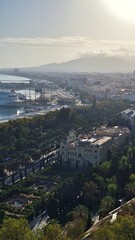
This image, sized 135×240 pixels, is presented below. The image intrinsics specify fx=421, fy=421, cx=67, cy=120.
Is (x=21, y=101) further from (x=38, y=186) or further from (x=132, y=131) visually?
(x=38, y=186)

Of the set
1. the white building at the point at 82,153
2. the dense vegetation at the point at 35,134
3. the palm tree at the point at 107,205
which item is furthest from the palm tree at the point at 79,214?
the white building at the point at 82,153

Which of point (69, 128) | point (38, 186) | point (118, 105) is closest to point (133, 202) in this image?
Result: point (38, 186)

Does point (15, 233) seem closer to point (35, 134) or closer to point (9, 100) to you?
point (35, 134)

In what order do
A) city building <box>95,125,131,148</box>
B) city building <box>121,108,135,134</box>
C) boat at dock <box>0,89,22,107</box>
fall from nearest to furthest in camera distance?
city building <box>95,125,131,148</box> < city building <box>121,108,135,134</box> < boat at dock <box>0,89,22,107</box>

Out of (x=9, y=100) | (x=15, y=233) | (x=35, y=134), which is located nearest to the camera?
(x=15, y=233)

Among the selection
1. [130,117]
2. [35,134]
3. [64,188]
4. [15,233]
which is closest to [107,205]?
[64,188]

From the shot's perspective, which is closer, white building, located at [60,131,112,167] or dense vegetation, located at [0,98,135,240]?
dense vegetation, located at [0,98,135,240]

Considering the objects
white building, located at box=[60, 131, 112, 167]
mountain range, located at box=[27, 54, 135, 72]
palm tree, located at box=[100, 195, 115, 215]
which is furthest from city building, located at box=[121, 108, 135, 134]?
mountain range, located at box=[27, 54, 135, 72]

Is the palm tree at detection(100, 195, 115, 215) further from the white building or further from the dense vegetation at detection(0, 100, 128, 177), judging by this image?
the white building

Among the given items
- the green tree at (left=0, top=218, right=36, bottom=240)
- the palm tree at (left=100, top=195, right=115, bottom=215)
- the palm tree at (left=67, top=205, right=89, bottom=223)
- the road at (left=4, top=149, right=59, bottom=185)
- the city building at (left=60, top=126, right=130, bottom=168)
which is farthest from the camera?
the city building at (left=60, top=126, right=130, bottom=168)

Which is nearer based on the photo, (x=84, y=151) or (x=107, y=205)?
(x=107, y=205)

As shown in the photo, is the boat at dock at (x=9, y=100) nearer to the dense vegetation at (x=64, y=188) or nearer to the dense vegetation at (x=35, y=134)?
the dense vegetation at (x=35, y=134)
